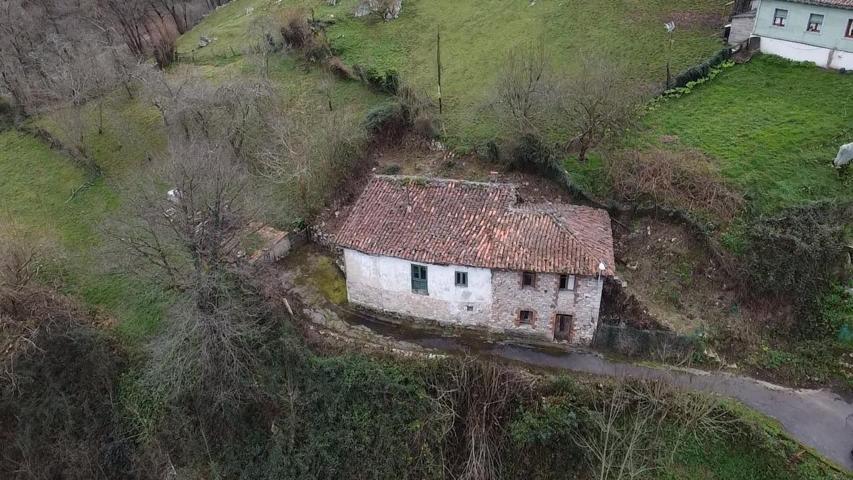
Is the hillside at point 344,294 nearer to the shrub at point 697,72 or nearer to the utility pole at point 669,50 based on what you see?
the utility pole at point 669,50

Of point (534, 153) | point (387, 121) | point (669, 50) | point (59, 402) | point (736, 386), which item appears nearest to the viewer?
point (736, 386)

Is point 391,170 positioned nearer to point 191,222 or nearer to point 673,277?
point 191,222

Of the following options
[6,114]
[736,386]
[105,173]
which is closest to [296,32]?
[105,173]

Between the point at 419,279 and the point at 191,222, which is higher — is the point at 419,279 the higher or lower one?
the lower one

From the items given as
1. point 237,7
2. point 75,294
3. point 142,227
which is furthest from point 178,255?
point 237,7

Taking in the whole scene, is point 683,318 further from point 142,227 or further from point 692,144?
point 142,227

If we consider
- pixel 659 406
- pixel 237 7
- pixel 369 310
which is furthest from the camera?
pixel 237 7

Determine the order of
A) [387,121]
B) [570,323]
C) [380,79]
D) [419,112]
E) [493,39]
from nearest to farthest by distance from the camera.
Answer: [570,323], [419,112], [387,121], [380,79], [493,39]
